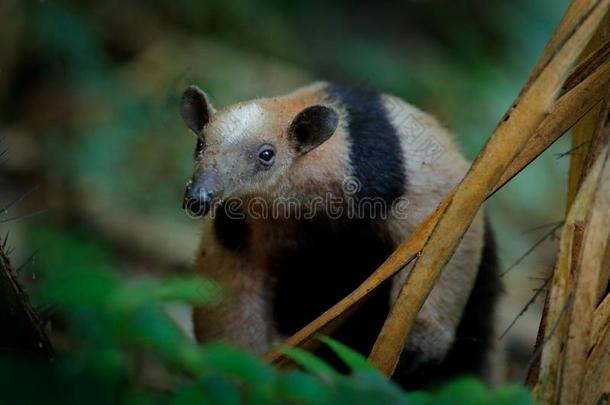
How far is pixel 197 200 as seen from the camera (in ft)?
12.0

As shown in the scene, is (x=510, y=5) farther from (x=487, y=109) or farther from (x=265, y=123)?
(x=265, y=123)

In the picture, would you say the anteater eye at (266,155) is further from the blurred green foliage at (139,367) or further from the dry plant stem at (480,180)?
the blurred green foliage at (139,367)

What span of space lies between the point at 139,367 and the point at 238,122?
191 cm

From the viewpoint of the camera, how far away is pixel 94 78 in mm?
9258

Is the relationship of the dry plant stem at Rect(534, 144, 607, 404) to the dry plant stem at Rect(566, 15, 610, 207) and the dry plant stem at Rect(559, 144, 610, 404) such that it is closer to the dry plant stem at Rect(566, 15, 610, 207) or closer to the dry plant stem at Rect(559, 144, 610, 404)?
the dry plant stem at Rect(559, 144, 610, 404)

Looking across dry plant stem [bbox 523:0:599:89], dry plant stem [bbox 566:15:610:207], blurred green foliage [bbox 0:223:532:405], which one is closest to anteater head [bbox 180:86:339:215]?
dry plant stem [bbox 566:15:610:207]

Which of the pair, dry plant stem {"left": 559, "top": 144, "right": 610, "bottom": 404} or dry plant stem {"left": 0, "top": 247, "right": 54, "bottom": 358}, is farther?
dry plant stem {"left": 0, "top": 247, "right": 54, "bottom": 358}

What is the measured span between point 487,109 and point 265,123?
19.3 ft

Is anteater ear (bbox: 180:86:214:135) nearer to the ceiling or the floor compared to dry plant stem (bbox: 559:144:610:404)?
nearer to the ceiling

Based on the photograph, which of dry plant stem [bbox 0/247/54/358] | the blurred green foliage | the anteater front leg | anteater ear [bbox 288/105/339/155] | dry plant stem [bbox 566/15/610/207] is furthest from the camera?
the anteater front leg

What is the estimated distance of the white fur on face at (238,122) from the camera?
4.02 metres

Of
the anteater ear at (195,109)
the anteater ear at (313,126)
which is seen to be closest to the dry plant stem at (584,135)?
the anteater ear at (313,126)

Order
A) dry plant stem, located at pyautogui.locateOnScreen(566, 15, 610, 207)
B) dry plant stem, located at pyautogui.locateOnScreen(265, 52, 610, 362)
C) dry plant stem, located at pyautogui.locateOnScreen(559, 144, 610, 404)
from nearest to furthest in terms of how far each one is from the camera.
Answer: dry plant stem, located at pyautogui.locateOnScreen(559, 144, 610, 404) → dry plant stem, located at pyautogui.locateOnScreen(265, 52, 610, 362) → dry plant stem, located at pyautogui.locateOnScreen(566, 15, 610, 207)

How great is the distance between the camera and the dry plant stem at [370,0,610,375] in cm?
310
